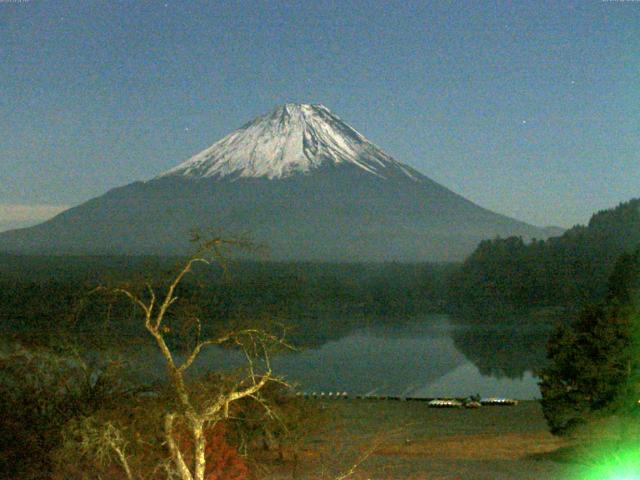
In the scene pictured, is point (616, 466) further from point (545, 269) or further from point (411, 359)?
point (545, 269)

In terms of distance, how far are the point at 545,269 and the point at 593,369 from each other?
58783 millimetres

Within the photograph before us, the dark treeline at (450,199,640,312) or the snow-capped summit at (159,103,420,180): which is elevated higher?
the snow-capped summit at (159,103,420,180)

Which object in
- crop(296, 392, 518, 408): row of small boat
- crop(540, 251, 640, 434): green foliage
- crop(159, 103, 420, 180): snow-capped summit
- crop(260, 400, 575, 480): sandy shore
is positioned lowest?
crop(296, 392, 518, 408): row of small boat

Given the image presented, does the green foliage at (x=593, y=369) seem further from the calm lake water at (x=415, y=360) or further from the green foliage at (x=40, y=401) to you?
the calm lake water at (x=415, y=360)

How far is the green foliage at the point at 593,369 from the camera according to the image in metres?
12.6

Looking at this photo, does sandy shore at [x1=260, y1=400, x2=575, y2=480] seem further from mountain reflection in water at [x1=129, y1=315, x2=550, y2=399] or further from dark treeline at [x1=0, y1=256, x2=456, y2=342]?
dark treeline at [x1=0, y1=256, x2=456, y2=342]

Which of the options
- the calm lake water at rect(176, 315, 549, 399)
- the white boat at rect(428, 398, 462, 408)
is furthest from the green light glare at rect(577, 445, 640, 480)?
the white boat at rect(428, 398, 462, 408)

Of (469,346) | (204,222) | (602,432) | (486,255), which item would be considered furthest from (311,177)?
(602,432)

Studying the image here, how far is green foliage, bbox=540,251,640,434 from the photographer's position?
41.3 ft

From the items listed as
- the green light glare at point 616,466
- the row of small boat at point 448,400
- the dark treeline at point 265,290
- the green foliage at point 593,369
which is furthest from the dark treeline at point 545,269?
the green light glare at point 616,466

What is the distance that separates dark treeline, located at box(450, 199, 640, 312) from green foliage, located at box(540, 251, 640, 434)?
52913mm

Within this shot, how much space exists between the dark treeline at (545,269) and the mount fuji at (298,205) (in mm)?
47994

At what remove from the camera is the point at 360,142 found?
5177 inches

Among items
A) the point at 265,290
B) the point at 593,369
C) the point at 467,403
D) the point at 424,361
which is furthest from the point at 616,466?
the point at 265,290
